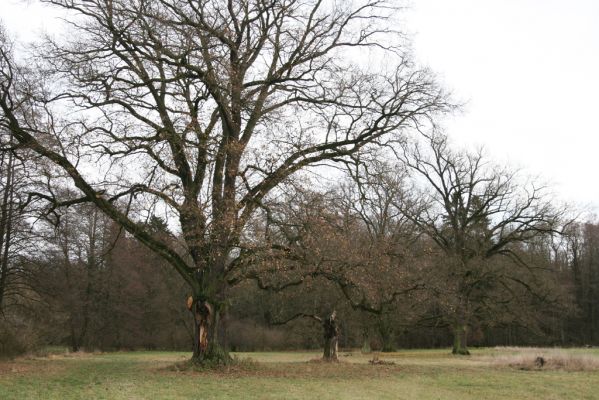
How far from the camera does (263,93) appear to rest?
21.8 m

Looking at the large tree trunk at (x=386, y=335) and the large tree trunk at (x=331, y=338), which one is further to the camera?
the large tree trunk at (x=386, y=335)

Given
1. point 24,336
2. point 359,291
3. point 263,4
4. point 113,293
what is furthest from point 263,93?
point 113,293

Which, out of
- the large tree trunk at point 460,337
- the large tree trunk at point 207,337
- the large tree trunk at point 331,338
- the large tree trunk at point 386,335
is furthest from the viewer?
the large tree trunk at point 386,335

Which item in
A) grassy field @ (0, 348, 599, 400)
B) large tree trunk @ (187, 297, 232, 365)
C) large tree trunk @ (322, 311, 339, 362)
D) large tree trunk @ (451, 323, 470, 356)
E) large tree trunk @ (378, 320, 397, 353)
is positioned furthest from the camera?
large tree trunk @ (378, 320, 397, 353)

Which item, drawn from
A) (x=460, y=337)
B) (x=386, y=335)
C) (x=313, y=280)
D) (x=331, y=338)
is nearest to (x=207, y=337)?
(x=313, y=280)

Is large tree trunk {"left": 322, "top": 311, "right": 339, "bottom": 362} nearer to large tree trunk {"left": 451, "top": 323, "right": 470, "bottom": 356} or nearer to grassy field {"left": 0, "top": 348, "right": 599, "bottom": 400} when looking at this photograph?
grassy field {"left": 0, "top": 348, "right": 599, "bottom": 400}

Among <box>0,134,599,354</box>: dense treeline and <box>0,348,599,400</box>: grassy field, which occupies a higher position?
<box>0,134,599,354</box>: dense treeline

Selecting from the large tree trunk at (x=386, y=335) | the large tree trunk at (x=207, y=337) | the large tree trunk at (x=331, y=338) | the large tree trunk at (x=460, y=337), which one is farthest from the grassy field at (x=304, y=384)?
the large tree trunk at (x=386, y=335)

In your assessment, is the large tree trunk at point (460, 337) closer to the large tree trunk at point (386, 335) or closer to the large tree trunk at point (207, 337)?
the large tree trunk at point (386, 335)

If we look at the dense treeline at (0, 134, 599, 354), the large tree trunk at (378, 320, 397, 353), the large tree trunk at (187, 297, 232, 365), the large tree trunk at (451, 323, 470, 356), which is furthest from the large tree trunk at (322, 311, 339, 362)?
the large tree trunk at (378, 320, 397, 353)

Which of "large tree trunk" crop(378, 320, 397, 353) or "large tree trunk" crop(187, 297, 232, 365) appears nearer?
"large tree trunk" crop(187, 297, 232, 365)

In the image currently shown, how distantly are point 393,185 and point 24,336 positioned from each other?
18756 millimetres

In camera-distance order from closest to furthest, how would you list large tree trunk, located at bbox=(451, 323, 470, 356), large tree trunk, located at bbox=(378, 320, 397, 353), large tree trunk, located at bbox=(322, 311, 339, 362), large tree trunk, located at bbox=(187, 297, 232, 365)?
1. large tree trunk, located at bbox=(187, 297, 232, 365)
2. large tree trunk, located at bbox=(322, 311, 339, 362)
3. large tree trunk, located at bbox=(451, 323, 470, 356)
4. large tree trunk, located at bbox=(378, 320, 397, 353)

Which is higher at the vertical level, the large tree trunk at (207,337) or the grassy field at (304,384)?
the large tree trunk at (207,337)
